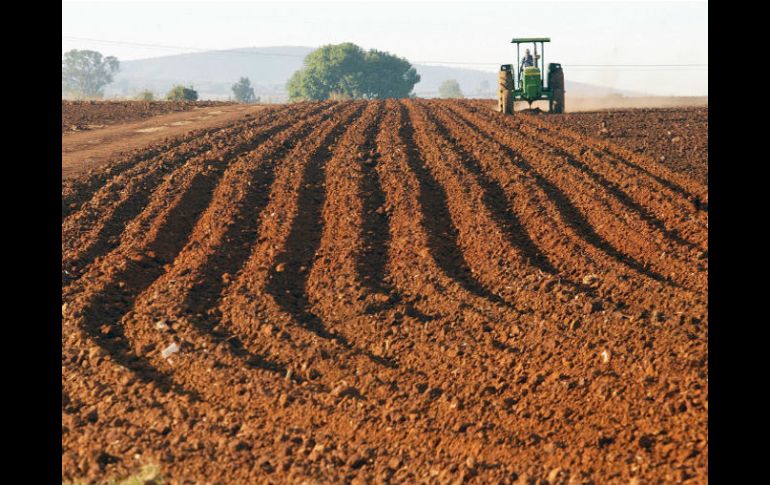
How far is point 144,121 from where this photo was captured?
25266mm

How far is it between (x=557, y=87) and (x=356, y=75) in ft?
192

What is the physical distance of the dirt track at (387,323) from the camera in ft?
17.7

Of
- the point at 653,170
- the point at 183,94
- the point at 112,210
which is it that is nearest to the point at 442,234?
the point at 112,210

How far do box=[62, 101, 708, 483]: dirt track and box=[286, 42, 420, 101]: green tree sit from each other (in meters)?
68.5

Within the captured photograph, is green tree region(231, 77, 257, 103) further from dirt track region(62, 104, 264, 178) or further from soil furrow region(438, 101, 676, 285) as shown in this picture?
soil furrow region(438, 101, 676, 285)

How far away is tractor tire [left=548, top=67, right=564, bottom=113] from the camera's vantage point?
25.1 m

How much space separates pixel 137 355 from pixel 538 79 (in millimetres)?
19424

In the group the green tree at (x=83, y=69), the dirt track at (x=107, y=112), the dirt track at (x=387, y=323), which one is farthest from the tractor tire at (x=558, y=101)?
the green tree at (x=83, y=69)

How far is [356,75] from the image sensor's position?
82.0 meters

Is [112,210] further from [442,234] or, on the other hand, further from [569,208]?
[569,208]

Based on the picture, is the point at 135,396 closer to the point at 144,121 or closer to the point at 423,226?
the point at 423,226
